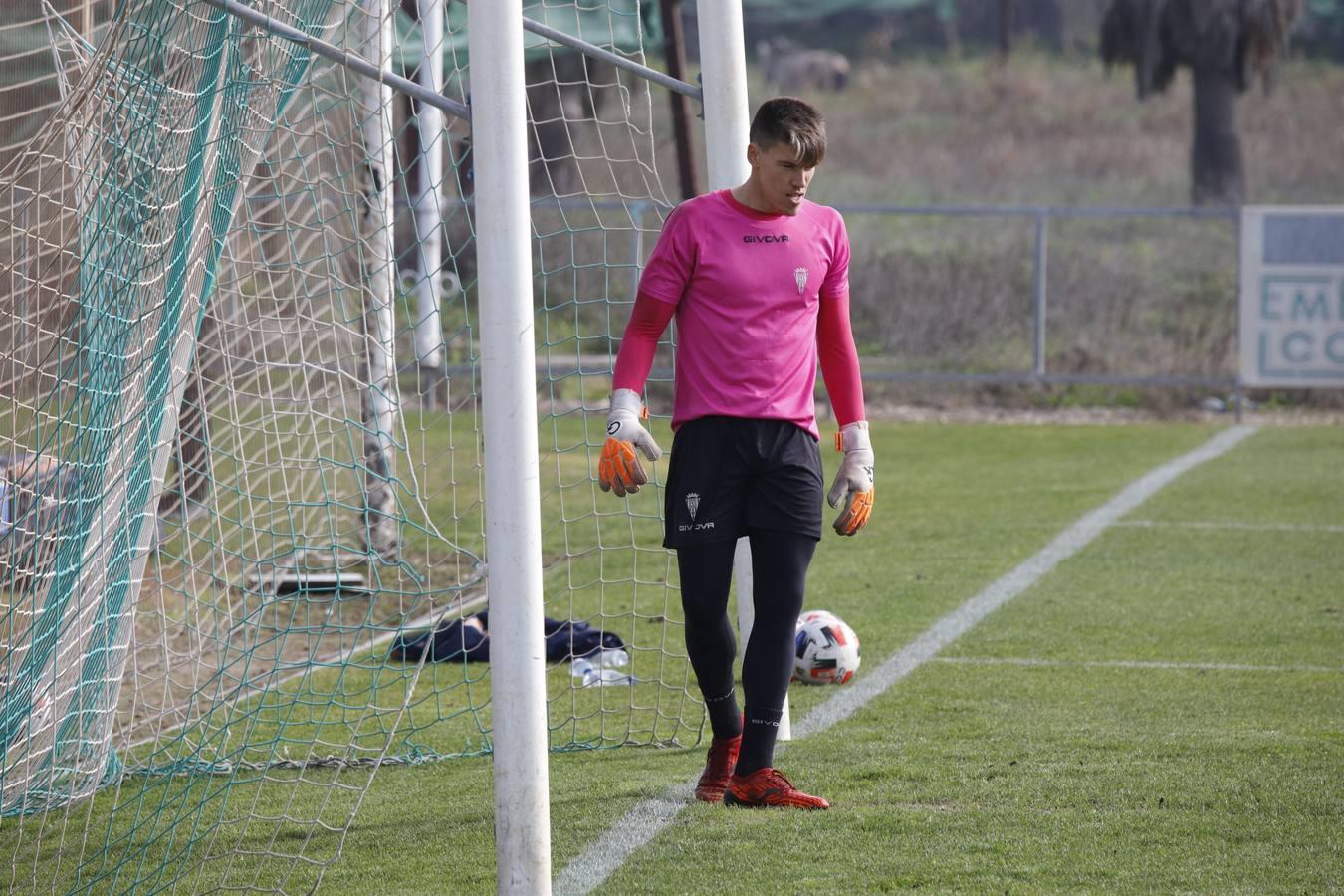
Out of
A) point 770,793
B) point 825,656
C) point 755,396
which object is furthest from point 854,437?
point 825,656

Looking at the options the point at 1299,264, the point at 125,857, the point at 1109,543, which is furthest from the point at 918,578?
the point at 1299,264

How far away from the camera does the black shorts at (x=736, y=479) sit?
4215 millimetres

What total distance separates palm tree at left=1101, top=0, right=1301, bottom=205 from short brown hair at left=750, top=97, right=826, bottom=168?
1767cm

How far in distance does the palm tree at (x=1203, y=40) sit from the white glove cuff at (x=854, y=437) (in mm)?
17560

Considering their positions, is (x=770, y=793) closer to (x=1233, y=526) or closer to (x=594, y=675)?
(x=594, y=675)

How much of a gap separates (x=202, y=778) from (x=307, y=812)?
1.74 ft

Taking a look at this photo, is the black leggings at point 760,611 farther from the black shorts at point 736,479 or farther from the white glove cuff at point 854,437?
the white glove cuff at point 854,437

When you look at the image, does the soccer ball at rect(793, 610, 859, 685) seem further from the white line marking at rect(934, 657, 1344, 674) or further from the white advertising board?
the white advertising board

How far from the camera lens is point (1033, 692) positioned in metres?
5.70

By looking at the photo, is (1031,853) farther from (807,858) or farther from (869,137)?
(869,137)

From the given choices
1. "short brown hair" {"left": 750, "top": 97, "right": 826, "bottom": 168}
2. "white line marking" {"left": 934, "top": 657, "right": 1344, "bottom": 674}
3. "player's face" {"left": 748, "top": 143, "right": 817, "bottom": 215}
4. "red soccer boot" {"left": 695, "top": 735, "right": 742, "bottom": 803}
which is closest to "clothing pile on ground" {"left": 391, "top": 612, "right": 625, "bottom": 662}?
"white line marking" {"left": 934, "top": 657, "right": 1344, "bottom": 674}

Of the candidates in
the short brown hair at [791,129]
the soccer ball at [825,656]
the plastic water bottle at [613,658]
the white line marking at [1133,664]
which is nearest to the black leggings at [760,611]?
the short brown hair at [791,129]

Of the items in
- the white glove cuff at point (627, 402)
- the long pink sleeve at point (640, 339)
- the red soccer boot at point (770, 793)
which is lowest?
the red soccer boot at point (770, 793)

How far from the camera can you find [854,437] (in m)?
4.39
